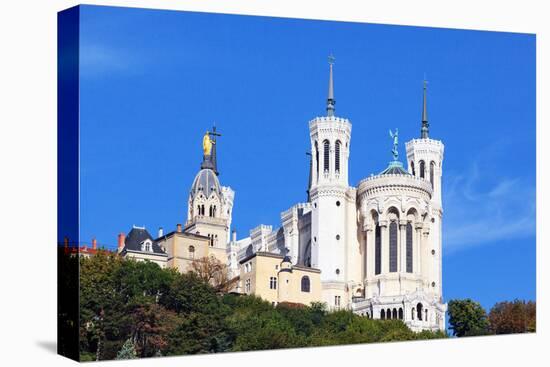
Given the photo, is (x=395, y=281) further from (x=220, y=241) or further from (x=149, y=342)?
(x=149, y=342)

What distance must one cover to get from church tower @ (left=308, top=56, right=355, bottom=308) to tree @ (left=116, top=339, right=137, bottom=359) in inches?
318

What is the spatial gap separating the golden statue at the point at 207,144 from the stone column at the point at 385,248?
28.7ft

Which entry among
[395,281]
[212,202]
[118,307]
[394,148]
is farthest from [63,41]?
[395,281]

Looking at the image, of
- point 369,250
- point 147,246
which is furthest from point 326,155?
point 147,246

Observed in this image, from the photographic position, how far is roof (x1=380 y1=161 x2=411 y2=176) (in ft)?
118

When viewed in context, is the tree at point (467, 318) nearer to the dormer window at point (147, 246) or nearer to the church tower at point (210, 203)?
the church tower at point (210, 203)

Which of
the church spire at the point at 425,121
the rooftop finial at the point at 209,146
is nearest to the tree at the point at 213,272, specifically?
the rooftop finial at the point at 209,146

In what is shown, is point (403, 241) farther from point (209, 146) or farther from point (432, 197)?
point (209, 146)

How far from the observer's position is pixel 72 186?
25.6m

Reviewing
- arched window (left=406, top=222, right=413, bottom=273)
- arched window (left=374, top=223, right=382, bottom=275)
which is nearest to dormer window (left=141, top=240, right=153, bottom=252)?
arched window (left=374, top=223, right=382, bottom=275)

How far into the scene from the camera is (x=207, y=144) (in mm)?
29828

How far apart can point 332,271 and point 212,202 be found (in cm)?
462

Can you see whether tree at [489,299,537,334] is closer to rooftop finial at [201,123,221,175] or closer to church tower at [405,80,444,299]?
church tower at [405,80,444,299]

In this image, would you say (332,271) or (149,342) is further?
(332,271)
